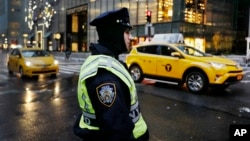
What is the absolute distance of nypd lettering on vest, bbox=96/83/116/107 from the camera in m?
1.90

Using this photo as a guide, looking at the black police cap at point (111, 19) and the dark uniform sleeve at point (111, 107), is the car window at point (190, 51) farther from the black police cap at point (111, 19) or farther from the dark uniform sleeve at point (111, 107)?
the dark uniform sleeve at point (111, 107)

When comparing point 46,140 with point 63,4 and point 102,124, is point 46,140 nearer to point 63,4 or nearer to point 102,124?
point 102,124

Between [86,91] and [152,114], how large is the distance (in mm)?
5242

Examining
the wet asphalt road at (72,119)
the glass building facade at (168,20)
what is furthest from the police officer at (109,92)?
the glass building facade at (168,20)

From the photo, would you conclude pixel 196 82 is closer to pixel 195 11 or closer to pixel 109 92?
pixel 109 92

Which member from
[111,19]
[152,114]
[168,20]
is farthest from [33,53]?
[168,20]

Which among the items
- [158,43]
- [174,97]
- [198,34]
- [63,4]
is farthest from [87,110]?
[63,4]

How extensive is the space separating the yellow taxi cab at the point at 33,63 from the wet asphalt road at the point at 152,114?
397 cm

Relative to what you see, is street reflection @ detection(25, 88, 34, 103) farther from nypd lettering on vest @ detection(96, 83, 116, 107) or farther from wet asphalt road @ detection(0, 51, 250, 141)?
nypd lettering on vest @ detection(96, 83, 116, 107)

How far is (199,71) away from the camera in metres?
10.4

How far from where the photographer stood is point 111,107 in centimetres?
190

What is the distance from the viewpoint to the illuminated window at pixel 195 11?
38312 mm

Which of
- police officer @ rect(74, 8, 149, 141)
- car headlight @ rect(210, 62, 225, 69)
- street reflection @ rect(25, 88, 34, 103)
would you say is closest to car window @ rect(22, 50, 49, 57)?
street reflection @ rect(25, 88, 34, 103)

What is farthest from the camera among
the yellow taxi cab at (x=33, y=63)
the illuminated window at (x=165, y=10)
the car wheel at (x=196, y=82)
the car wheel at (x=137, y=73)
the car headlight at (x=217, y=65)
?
the illuminated window at (x=165, y=10)
